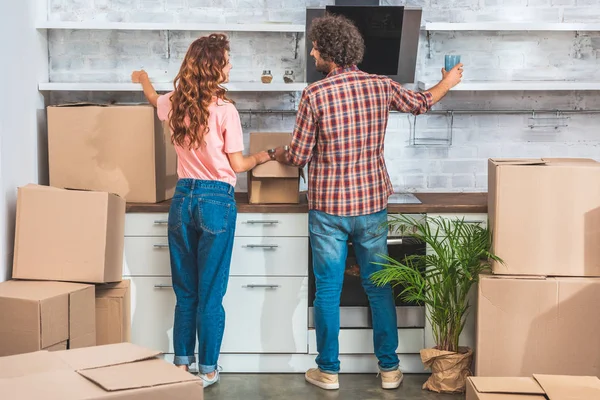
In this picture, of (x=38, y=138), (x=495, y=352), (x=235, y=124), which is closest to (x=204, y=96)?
(x=235, y=124)

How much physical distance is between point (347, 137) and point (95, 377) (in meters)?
1.72

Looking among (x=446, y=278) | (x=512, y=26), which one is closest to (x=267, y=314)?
(x=446, y=278)

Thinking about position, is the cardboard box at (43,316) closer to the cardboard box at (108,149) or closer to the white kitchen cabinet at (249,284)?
the white kitchen cabinet at (249,284)

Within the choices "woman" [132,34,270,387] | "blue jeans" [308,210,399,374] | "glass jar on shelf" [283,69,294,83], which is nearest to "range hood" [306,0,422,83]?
"glass jar on shelf" [283,69,294,83]

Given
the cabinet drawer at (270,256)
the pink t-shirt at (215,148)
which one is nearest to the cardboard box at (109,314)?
the cabinet drawer at (270,256)

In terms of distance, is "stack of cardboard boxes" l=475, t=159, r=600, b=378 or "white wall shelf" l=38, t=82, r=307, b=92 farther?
"white wall shelf" l=38, t=82, r=307, b=92

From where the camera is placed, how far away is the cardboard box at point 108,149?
3977 mm

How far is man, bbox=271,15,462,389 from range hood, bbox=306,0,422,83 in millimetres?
443

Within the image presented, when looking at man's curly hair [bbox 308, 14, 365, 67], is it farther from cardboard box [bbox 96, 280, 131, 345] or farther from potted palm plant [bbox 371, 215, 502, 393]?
cardboard box [bbox 96, 280, 131, 345]

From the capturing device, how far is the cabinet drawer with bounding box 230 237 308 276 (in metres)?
3.98

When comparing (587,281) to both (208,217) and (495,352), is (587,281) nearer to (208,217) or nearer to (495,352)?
(495,352)

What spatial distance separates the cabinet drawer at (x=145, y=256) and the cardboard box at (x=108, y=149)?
19 cm

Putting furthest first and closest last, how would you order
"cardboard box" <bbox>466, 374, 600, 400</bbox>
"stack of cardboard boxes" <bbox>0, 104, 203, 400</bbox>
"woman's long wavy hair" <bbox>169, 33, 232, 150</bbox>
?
"woman's long wavy hair" <bbox>169, 33, 232, 150</bbox> < "stack of cardboard boxes" <bbox>0, 104, 203, 400</bbox> < "cardboard box" <bbox>466, 374, 600, 400</bbox>

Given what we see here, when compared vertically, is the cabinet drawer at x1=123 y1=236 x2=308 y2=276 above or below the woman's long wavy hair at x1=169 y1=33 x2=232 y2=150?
below
